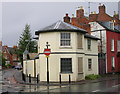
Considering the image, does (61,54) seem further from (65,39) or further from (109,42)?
(109,42)

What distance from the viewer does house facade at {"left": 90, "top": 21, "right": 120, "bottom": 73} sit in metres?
31.0

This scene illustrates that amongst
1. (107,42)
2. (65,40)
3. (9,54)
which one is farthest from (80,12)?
(9,54)

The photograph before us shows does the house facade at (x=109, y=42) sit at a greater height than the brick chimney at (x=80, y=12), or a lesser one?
lesser

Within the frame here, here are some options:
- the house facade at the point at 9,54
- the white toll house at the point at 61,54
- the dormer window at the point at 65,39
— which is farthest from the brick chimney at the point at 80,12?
the house facade at the point at 9,54

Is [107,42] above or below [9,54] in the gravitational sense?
above

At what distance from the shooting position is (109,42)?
31.5 meters

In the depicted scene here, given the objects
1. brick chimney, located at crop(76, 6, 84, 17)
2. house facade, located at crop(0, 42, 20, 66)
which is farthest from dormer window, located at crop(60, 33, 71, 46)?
house facade, located at crop(0, 42, 20, 66)

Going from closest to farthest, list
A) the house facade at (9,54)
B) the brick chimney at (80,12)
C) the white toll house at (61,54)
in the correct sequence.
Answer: the white toll house at (61,54)
the brick chimney at (80,12)
the house facade at (9,54)

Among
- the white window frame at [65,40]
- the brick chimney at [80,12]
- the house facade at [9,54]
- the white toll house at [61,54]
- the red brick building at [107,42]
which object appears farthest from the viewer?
the house facade at [9,54]

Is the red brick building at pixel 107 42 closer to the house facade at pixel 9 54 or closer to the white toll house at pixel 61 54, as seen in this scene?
the white toll house at pixel 61 54

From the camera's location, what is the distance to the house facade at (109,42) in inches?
1219

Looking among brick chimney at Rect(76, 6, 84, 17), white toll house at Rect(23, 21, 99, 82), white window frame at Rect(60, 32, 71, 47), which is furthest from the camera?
brick chimney at Rect(76, 6, 84, 17)

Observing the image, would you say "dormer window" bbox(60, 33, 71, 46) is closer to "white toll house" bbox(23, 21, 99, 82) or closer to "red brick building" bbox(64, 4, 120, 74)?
"white toll house" bbox(23, 21, 99, 82)

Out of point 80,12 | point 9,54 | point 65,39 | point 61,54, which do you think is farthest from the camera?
point 9,54
